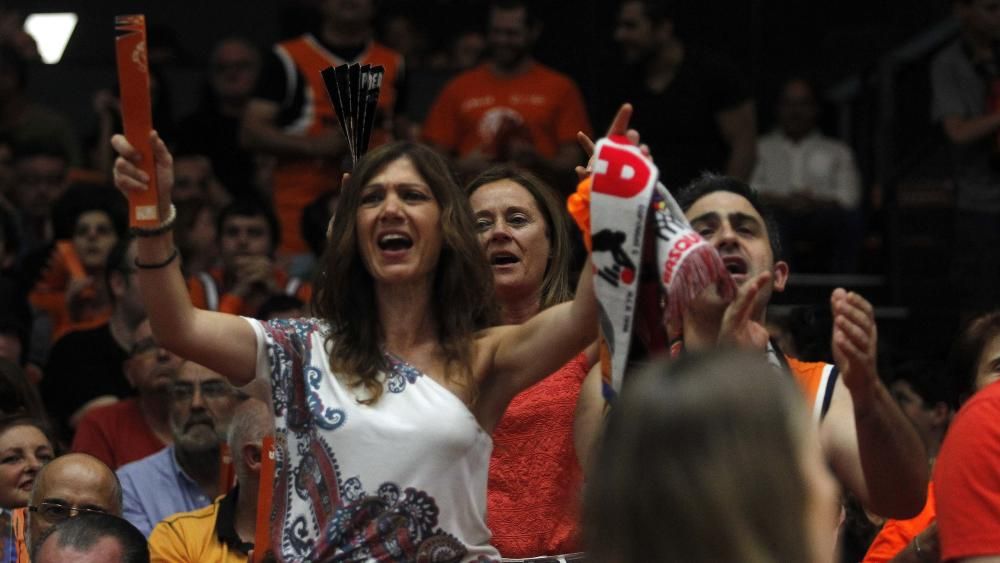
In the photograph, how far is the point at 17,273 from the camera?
29.5ft

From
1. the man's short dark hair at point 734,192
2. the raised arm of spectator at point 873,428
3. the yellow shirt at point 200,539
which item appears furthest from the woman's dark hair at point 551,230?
the raised arm of spectator at point 873,428

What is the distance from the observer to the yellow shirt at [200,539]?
5785mm

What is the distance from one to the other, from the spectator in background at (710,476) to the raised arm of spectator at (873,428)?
1.10 meters

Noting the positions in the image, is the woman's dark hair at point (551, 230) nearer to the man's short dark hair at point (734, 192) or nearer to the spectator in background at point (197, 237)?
the man's short dark hair at point (734, 192)

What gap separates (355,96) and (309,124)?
4.56 meters

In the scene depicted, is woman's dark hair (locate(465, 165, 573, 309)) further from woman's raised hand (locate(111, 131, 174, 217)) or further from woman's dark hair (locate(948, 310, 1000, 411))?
woman's raised hand (locate(111, 131, 174, 217))

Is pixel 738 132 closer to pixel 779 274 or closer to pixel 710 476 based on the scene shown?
pixel 779 274

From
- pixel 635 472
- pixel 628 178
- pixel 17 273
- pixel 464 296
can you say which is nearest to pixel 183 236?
pixel 17 273

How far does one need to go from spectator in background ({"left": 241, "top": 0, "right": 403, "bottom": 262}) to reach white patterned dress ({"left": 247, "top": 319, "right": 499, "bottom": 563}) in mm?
4903

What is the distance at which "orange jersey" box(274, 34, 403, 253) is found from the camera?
8891mm

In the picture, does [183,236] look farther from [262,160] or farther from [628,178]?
[628,178]

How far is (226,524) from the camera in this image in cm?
585

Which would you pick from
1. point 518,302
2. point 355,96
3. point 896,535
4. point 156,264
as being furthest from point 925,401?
point 156,264

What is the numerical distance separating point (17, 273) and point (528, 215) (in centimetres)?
452
